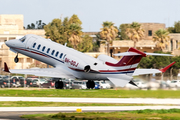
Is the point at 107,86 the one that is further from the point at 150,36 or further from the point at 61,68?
the point at 150,36

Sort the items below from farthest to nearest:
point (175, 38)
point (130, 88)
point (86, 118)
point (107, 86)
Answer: point (175, 38)
point (107, 86)
point (130, 88)
point (86, 118)

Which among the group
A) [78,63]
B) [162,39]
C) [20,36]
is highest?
[20,36]

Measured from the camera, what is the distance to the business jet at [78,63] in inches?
1686

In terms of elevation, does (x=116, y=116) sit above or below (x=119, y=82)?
below

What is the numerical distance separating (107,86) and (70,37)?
45.6m

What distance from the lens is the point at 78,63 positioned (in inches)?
1784

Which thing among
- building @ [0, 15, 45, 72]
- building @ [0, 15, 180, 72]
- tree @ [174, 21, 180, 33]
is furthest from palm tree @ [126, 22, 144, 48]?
tree @ [174, 21, 180, 33]

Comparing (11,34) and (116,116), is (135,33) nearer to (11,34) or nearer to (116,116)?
(11,34)

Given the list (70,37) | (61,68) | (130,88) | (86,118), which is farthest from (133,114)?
(70,37)

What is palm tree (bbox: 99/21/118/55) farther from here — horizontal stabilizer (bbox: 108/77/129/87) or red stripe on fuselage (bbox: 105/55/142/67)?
horizontal stabilizer (bbox: 108/77/129/87)

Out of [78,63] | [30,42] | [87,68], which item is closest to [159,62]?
[30,42]

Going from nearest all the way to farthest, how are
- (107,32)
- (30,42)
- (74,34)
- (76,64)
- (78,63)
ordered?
(78,63) < (76,64) < (30,42) < (74,34) < (107,32)

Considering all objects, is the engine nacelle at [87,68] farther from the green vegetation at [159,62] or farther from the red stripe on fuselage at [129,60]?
the green vegetation at [159,62]

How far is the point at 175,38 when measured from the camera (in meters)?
140
